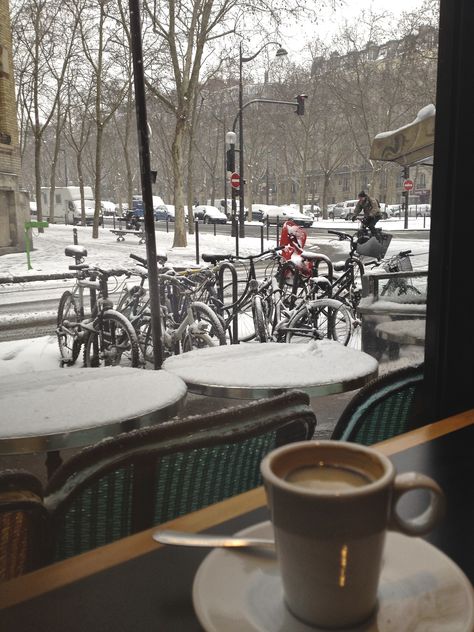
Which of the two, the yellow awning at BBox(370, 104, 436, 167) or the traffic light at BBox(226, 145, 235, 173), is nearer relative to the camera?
the yellow awning at BBox(370, 104, 436, 167)

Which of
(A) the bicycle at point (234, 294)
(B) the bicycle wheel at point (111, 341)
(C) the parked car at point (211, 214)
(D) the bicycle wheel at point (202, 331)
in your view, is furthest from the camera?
(C) the parked car at point (211, 214)

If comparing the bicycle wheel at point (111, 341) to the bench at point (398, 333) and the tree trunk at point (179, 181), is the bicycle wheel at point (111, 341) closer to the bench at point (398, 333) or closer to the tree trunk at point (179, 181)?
the bench at point (398, 333)

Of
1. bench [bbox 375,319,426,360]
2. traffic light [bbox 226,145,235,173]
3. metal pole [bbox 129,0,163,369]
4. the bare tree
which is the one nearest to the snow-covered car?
traffic light [bbox 226,145,235,173]

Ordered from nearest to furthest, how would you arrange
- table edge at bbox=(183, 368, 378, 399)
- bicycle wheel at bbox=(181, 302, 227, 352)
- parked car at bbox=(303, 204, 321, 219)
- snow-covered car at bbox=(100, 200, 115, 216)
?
table edge at bbox=(183, 368, 378, 399) → bicycle wheel at bbox=(181, 302, 227, 352) → parked car at bbox=(303, 204, 321, 219) → snow-covered car at bbox=(100, 200, 115, 216)

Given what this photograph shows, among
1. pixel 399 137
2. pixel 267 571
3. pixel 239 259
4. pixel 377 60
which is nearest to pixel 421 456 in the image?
pixel 267 571

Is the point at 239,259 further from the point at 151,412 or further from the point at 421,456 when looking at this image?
the point at 421,456

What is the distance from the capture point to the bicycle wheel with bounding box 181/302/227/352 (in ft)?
13.7

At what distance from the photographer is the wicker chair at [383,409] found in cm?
134

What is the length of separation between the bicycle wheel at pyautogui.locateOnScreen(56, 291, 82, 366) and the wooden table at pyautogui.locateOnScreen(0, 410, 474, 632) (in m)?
4.25

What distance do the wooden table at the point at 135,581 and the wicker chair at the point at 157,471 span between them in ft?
0.99

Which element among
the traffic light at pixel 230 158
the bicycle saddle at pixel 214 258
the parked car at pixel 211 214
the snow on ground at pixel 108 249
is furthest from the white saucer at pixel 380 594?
the parked car at pixel 211 214

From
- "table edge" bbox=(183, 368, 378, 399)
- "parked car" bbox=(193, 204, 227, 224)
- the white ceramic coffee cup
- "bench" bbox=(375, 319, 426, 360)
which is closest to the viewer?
the white ceramic coffee cup

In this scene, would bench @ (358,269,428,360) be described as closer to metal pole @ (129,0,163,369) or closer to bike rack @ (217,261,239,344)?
bike rack @ (217,261,239,344)

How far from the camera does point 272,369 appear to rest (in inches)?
78.9
